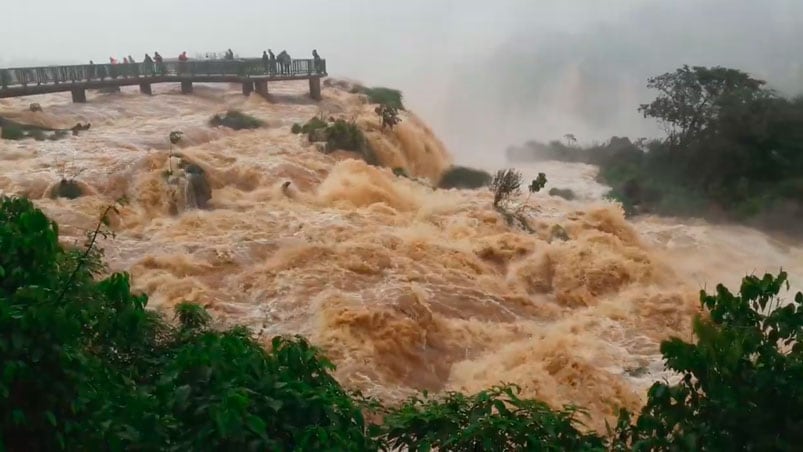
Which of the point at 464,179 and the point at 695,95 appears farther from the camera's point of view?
the point at 695,95

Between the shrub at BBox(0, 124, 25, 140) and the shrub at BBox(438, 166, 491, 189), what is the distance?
1048cm

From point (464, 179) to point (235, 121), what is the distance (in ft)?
21.6

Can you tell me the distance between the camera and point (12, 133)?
52.8 feet

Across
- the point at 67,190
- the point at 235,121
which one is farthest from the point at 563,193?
the point at 67,190

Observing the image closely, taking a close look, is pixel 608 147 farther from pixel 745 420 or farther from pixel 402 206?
pixel 745 420

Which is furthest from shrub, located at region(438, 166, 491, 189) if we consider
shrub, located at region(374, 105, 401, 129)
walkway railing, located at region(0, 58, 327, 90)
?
walkway railing, located at region(0, 58, 327, 90)

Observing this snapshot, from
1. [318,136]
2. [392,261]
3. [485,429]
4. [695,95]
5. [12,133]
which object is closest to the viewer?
[485,429]

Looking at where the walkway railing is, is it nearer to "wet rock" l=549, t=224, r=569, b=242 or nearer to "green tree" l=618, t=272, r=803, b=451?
"wet rock" l=549, t=224, r=569, b=242

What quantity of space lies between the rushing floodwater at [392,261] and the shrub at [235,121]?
0.95 metres

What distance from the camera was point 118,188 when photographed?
13.4m

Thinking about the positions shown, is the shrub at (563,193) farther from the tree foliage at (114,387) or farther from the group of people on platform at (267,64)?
the tree foliage at (114,387)

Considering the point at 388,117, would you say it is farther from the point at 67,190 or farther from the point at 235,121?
the point at 67,190

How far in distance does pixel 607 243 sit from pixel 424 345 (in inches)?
215

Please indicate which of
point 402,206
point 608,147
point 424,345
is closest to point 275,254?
point 424,345
